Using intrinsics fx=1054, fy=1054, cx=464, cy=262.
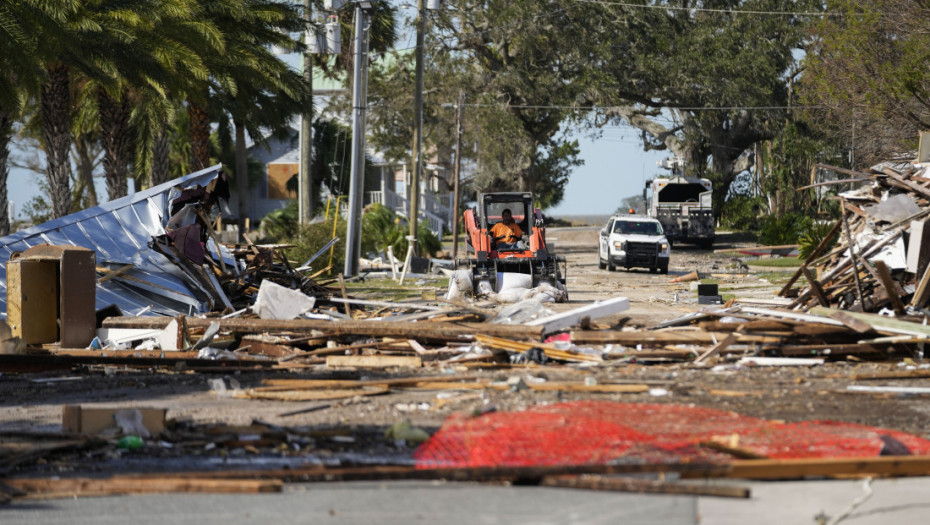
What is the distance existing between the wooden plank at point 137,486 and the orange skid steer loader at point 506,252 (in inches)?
567

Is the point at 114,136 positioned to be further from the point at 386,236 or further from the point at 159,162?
the point at 386,236

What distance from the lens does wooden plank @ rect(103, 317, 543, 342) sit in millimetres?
11961

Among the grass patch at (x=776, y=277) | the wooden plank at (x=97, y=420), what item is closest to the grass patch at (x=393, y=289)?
the grass patch at (x=776, y=277)

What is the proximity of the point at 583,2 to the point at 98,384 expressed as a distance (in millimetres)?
44316

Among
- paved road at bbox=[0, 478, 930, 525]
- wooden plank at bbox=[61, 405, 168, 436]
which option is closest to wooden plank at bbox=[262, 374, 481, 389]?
wooden plank at bbox=[61, 405, 168, 436]

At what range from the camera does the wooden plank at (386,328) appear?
1196cm

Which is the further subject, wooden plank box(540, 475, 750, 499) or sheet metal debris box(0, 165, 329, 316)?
sheet metal debris box(0, 165, 329, 316)

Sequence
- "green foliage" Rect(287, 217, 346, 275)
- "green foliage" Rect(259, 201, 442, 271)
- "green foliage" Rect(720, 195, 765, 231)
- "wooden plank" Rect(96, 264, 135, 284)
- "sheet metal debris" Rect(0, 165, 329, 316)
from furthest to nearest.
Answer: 1. "green foliage" Rect(720, 195, 765, 231)
2. "green foliage" Rect(259, 201, 442, 271)
3. "green foliage" Rect(287, 217, 346, 275)
4. "sheet metal debris" Rect(0, 165, 329, 316)
5. "wooden plank" Rect(96, 264, 135, 284)

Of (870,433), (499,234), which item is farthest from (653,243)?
(870,433)

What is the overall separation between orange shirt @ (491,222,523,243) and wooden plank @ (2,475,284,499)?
16.6 m

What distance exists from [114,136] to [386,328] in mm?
18553

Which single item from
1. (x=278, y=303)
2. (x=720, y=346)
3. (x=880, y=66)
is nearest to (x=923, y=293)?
Result: (x=720, y=346)

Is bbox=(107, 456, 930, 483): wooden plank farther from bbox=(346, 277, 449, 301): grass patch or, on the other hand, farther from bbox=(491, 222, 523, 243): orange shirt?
bbox=(491, 222, 523, 243): orange shirt

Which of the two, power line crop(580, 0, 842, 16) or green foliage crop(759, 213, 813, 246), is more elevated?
power line crop(580, 0, 842, 16)
